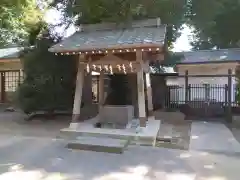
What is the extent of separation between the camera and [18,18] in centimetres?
1384

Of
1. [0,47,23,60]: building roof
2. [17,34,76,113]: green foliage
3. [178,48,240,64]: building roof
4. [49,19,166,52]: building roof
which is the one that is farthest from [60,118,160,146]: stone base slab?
[0,47,23,60]: building roof

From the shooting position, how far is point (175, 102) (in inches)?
584

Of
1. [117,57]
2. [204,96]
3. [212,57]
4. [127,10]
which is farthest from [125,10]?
[212,57]

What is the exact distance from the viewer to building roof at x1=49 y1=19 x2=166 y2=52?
8.12 meters

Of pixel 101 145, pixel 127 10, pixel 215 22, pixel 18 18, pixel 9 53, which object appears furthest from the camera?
pixel 9 53

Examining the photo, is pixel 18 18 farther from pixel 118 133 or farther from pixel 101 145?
pixel 101 145

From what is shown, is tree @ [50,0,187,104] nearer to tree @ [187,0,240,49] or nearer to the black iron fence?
tree @ [187,0,240,49]

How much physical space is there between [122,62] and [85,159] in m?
3.47

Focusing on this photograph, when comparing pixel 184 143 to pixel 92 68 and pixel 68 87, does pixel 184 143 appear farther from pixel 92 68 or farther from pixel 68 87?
pixel 68 87

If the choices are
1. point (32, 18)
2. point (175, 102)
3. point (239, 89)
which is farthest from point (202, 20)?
point (32, 18)

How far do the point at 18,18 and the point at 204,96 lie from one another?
9995 millimetres

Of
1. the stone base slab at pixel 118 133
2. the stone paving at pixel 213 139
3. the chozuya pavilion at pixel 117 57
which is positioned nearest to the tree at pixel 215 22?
the chozuya pavilion at pixel 117 57

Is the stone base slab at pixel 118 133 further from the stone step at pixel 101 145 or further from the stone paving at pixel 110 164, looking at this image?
the stone paving at pixel 110 164

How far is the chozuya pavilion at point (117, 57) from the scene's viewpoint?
26.8 feet
